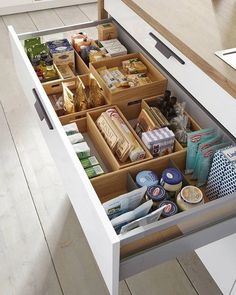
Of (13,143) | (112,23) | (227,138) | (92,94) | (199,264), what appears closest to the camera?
(227,138)

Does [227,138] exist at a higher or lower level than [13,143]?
higher

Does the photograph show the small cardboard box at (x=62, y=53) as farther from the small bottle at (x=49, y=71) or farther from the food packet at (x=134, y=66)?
the food packet at (x=134, y=66)

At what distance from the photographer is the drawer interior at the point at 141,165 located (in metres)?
0.78

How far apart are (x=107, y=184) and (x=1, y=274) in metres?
0.63

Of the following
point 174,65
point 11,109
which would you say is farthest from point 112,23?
point 11,109

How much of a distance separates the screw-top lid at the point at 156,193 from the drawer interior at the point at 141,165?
0.08 meters

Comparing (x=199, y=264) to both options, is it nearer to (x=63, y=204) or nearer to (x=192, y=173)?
(x=192, y=173)

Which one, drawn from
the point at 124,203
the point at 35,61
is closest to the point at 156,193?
the point at 124,203

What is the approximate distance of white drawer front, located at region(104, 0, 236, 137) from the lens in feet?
2.94

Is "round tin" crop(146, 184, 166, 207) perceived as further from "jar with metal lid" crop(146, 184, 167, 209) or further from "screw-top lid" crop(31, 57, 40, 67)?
"screw-top lid" crop(31, 57, 40, 67)

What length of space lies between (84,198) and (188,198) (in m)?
0.27

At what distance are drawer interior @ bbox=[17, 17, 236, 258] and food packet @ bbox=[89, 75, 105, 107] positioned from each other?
3cm

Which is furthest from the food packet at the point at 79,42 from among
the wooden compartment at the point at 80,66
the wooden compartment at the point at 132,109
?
the wooden compartment at the point at 132,109

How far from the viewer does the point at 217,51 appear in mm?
930
